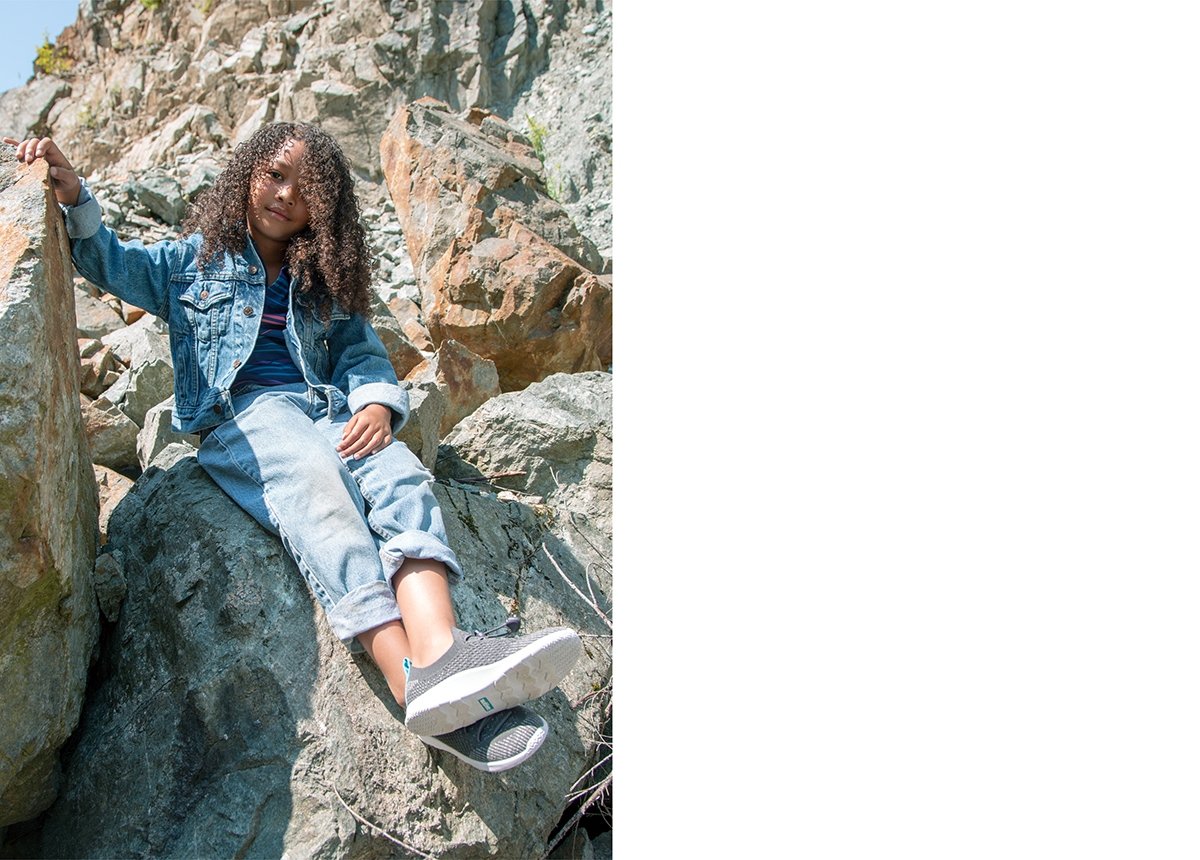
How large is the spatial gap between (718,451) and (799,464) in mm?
143

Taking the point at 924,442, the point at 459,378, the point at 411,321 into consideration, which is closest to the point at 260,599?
the point at 924,442

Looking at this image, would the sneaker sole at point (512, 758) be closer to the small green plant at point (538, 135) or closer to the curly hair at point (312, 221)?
the curly hair at point (312, 221)

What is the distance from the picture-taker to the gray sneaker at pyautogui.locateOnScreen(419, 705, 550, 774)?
2.05 meters

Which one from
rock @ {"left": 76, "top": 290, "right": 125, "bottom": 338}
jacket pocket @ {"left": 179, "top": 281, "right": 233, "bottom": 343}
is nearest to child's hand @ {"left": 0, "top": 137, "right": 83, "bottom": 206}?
jacket pocket @ {"left": 179, "top": 281, "right": 233, "bottom": 343}

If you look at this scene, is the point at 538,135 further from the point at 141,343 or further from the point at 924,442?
the point at 924,442

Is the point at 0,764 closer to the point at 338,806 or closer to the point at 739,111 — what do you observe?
the point at 338,806

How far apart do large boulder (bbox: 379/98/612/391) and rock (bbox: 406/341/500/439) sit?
48.9 inches

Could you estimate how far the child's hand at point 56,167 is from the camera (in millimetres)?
2508

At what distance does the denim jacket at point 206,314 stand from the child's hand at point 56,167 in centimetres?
3

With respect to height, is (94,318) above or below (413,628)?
above

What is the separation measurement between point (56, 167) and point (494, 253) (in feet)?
12.4

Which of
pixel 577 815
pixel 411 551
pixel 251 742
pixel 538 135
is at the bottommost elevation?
pixel 577 815

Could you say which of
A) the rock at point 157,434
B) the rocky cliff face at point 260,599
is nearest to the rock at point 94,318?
the rocky cliff face at point 260,599

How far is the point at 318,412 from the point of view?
108 inches
